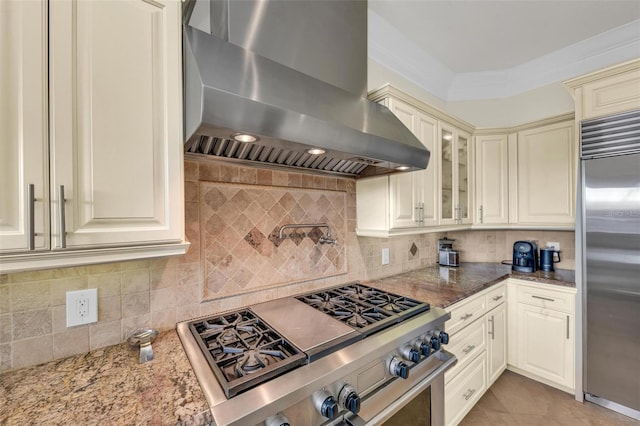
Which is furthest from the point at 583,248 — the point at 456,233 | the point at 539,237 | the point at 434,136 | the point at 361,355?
the point at 361,355

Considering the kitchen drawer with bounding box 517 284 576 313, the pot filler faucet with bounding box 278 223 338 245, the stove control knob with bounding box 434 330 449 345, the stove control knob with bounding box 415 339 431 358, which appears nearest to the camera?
the stove control knob with bounding box 415 339 431 358

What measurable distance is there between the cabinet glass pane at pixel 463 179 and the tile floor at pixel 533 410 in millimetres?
1453

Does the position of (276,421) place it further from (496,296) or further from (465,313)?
(496,296)

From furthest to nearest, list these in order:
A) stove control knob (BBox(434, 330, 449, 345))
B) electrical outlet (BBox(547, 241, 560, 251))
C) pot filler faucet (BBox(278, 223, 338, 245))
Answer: electrical outlet (BBox(547, 241, 560, 251)) < pot filler faucet (BBox(278, 223, 338, 245)) < stove control knob (BBox(434, 330, 449, 345))

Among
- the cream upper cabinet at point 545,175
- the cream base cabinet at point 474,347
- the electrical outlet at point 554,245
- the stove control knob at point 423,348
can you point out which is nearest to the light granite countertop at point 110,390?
the stove control knob at point 423,348

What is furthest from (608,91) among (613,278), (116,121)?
(116,121)

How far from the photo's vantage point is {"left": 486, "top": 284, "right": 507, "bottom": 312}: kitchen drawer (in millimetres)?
2096

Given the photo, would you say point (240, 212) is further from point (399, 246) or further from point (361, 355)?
point (399, 246)

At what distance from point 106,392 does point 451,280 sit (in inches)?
85.0

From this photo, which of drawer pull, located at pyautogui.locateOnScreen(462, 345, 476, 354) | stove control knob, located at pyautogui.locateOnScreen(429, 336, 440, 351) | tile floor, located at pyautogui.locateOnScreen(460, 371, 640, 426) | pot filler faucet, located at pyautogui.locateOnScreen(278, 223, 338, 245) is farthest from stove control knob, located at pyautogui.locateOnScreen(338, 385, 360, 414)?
tile floor, located at pyautogui.locateOnScreen(460, 371, 640, 426)

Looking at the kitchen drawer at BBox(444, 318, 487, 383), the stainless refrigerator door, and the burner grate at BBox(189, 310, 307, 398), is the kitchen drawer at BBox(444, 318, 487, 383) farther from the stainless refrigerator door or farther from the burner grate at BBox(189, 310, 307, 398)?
the burner grate at BBox(189, 310, 307, 398)

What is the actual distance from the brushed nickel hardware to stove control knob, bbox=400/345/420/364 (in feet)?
4.50

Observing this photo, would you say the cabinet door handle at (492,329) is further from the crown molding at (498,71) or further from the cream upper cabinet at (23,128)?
the cream upper cabinet at (23,128)

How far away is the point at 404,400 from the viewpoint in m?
1.19
